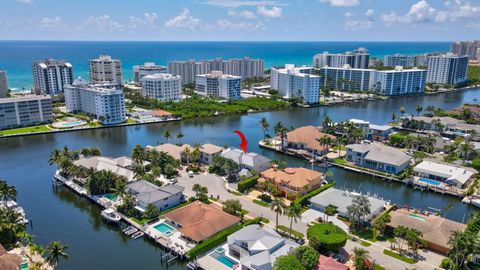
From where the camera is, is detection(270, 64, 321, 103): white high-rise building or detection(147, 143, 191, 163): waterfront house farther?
detection(270, 64, 321, 103): white high-rise building

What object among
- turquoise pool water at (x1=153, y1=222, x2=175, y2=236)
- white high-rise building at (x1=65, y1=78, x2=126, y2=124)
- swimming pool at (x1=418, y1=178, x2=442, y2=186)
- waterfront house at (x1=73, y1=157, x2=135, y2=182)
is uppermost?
white high-rise building at (x1=65, y1=78, x2=126, y2=124)

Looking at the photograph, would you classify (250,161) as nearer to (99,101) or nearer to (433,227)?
(433,227)

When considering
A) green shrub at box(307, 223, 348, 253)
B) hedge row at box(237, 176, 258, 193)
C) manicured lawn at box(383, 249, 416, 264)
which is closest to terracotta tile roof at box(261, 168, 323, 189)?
hedge row at box(237, 176, 258, 193)

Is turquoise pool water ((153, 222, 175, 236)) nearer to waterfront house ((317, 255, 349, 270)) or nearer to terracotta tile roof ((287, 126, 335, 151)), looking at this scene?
waterfront house ((317, 255, 349, 270))

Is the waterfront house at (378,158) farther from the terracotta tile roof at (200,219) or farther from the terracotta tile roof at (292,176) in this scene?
the terracotta tile roof at (200,219)

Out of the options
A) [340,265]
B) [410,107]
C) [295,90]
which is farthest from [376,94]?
[340,265]

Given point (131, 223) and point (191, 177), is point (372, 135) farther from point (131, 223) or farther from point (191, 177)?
point (131, 223)

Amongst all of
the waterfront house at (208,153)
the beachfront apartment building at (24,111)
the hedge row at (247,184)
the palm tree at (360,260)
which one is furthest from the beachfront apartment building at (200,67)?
the palm tree at (360,260)
